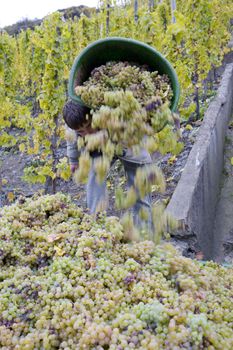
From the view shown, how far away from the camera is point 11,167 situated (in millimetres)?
10219

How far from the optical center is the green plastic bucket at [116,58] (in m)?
2.59

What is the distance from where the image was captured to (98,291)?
157 centimetres

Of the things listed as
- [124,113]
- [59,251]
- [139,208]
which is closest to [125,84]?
[124,113]

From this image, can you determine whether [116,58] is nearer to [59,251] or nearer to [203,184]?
[59,251]

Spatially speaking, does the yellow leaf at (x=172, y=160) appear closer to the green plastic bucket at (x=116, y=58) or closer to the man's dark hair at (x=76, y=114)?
the green plastic bucket at (x=116, y=58)

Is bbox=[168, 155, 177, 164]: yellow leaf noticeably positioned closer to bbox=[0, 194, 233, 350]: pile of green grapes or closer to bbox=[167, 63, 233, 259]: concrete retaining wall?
bbox=[167, 63, 233, 259]: concrete retaining wall

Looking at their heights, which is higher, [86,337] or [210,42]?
[210,42]

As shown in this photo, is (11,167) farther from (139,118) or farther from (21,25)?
(21,25)

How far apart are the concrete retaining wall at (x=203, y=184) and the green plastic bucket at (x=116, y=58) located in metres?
1.33

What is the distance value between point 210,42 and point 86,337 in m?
7.52

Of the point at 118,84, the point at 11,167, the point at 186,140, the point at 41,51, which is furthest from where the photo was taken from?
the point at 41,51

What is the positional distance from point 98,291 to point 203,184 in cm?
318

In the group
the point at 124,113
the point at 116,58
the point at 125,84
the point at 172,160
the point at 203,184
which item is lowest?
the point at 203,184

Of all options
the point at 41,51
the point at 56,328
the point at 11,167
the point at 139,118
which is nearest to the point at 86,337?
the point at 56,328
